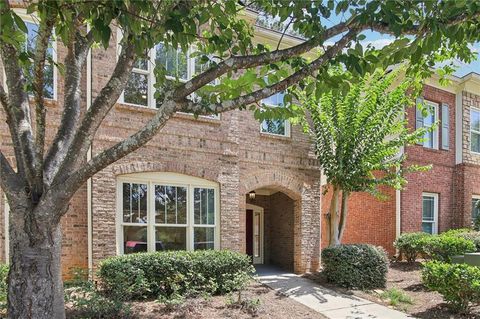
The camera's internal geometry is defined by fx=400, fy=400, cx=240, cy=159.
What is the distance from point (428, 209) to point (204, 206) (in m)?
9.84

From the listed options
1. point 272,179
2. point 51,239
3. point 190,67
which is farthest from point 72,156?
point 272,179

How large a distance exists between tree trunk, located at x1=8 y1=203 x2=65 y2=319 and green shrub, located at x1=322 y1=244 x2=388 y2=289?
25.6 feet

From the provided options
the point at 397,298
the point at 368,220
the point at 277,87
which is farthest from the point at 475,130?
the point at 277,87

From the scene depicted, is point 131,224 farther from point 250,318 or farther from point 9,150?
point 250,318

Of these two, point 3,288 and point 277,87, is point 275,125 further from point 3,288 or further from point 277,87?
point 3,288

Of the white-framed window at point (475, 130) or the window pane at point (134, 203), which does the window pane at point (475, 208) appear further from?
the window pane at point (134, 203)

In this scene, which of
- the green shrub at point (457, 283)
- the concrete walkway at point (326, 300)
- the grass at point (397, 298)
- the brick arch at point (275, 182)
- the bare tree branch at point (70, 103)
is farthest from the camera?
the brick arch at point (275, 182)

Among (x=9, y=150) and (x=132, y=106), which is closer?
(x=9, y=150)

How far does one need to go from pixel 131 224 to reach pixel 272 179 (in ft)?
14.1

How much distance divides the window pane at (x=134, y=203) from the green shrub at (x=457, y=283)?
6625 mm

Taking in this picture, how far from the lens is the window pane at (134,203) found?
9.48 meters

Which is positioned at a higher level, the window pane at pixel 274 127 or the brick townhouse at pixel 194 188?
the window pane at pixel 274 127

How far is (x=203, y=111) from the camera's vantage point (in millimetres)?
4707

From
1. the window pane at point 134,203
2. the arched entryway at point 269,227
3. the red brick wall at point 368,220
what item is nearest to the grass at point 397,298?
the arched entryway at point 269,227
